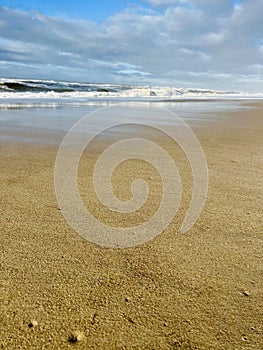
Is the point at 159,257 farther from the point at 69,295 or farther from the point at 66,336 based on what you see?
the point at 66,336

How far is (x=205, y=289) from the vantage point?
49.1 inches

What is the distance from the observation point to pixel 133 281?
130cm

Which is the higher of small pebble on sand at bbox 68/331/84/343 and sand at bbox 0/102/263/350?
sand at bbox 0/102/263/350

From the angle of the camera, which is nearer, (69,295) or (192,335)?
(192,335)

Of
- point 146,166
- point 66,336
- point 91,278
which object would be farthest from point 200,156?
point 66,336

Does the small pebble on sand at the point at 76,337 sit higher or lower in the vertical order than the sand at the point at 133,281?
lower

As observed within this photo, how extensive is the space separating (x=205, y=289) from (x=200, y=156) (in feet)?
8.17

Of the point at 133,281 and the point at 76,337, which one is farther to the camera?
the point at 133,281

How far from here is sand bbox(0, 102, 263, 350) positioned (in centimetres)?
102

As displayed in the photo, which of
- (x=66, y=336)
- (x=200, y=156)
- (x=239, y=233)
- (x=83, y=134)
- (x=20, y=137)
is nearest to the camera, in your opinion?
(x=66, y=336)

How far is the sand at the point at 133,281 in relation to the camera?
3.35 ft

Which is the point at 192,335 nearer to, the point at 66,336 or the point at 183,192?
the point at 66,336

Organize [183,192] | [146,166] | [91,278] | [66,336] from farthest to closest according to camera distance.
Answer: [146,166] < [183,192] < [91,278] < [66,336]

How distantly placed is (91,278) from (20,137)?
12.3 feet
